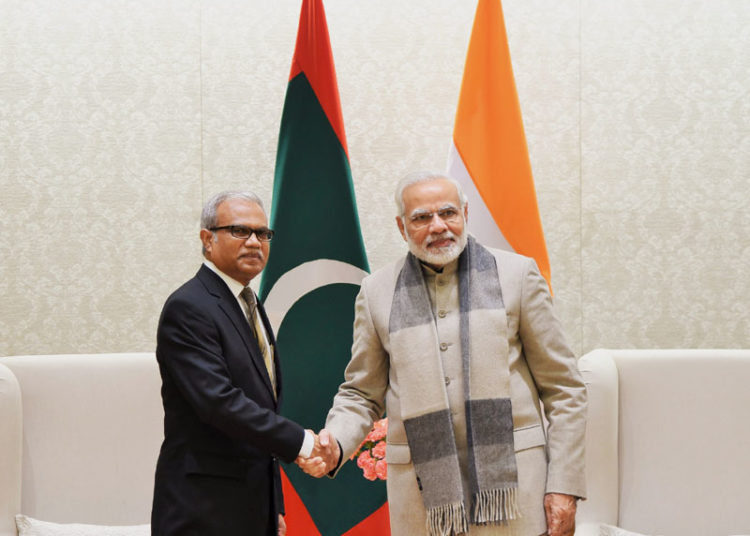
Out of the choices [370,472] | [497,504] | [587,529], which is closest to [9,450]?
[370,472]

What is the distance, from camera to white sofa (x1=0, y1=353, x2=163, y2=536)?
3285 millimetres

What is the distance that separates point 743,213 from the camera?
3842 mm

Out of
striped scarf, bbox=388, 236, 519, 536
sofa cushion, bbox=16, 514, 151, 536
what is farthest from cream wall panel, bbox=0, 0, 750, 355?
striped scarf, bbox=388, 236, 519, 536

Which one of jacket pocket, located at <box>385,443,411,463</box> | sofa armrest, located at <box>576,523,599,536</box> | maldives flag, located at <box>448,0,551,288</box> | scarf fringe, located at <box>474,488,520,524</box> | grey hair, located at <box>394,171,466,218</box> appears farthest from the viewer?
maldives flag, located at <box>448,0,551,288</box>

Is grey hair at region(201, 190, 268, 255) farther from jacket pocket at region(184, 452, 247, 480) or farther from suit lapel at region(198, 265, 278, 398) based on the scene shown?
jacket pocket at region(184, 452, 247, 480)

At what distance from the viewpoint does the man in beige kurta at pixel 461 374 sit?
6.89 ft

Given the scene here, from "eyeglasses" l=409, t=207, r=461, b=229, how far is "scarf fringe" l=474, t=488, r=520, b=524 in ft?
2.50

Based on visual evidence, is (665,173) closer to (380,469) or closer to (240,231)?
(380,469)

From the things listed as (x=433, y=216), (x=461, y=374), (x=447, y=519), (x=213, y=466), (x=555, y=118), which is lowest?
(x=447, y=519)

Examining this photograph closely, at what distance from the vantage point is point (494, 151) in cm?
346

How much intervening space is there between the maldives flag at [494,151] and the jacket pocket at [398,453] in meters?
1.39

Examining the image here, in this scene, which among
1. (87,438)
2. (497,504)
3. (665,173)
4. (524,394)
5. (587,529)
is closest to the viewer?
(497,504)

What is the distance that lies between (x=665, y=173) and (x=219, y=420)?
2700 millimetres

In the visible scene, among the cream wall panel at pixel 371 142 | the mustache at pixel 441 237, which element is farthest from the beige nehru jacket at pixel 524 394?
the cream wall panel at pixel 371 142
